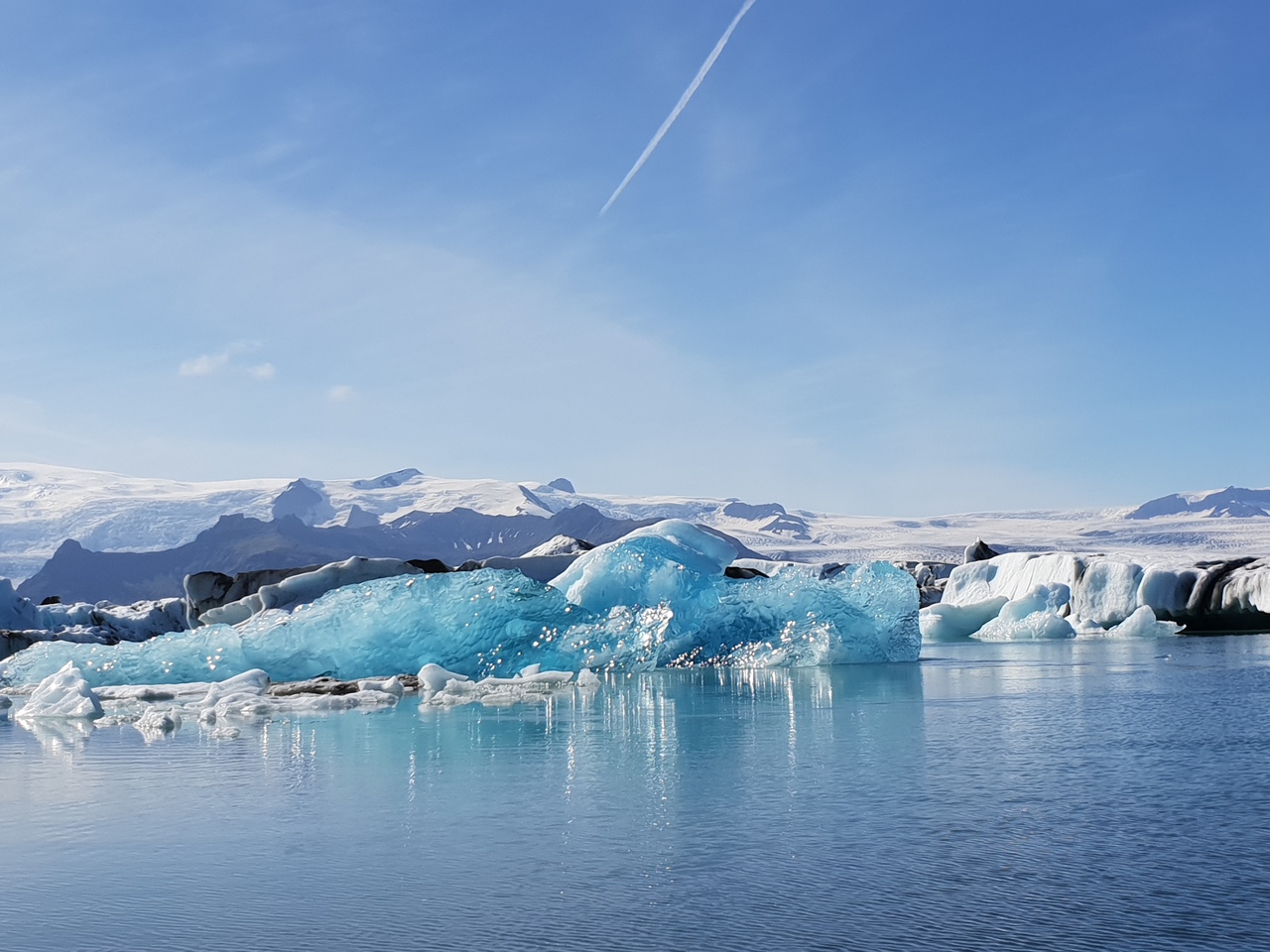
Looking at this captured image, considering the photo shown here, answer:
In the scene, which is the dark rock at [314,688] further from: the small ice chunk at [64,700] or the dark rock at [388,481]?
the dark rock at [388,481]

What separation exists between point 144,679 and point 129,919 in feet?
35.9

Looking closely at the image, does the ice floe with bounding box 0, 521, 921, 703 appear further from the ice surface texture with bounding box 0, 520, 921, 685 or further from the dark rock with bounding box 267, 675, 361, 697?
the dark rock with bounding box 267, 675, 361, 697

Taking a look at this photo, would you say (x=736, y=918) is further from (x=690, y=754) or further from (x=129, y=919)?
(x=690, y=754)

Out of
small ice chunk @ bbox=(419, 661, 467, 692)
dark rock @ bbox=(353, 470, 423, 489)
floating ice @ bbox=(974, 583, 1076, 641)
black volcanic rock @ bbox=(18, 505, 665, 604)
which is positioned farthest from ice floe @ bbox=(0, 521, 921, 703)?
dark rock @ bbox=(353, 470, 423, 489)

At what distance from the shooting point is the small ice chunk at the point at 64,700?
10.3m

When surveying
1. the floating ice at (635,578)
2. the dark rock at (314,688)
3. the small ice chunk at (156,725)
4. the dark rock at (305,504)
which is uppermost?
the dark rock at (305,504)

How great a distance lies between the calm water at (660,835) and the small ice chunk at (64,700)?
2.15m

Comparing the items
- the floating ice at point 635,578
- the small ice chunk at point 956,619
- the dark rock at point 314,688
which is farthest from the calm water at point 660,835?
the small ice chunk at point 956,619

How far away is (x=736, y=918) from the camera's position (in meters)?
3.11

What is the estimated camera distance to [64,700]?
10539 millimetres

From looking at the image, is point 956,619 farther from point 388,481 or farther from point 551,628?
point 388,481

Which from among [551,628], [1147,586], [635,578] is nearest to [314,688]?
[551,628]

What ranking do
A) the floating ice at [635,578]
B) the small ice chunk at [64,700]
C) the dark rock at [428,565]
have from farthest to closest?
the dark rock at [428,565] → the floating ice at [635,578] → the small ice chunk at [64,700]

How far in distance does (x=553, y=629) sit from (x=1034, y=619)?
15455 millimetres
